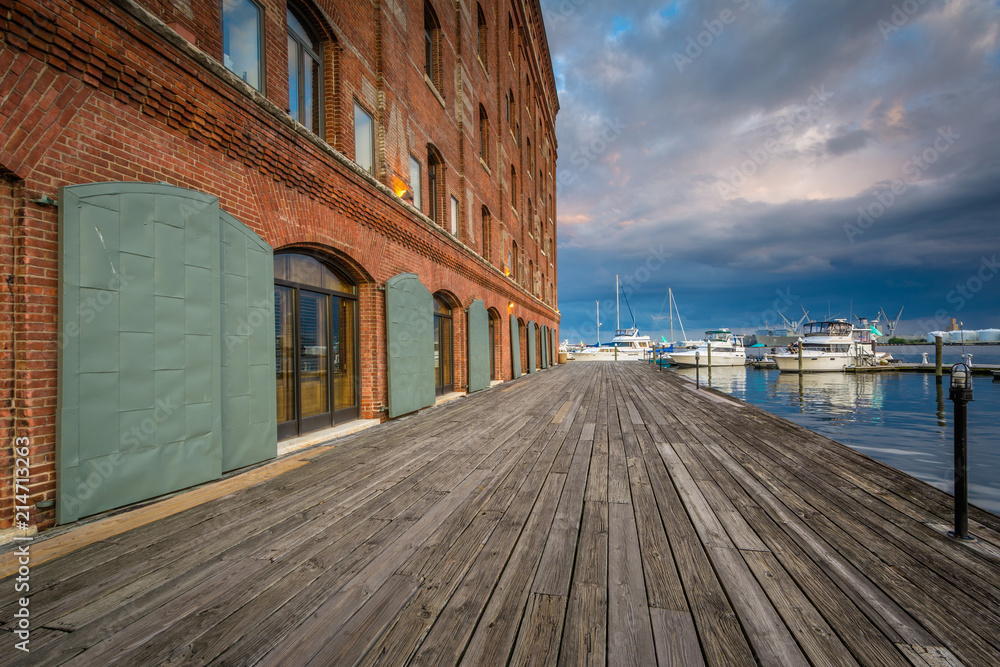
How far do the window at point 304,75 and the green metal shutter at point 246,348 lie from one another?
8.77 ft

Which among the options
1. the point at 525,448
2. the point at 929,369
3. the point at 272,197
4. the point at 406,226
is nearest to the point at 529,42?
the point at 406,226

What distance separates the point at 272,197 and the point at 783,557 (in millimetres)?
6257

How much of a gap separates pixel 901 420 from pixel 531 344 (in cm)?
1546

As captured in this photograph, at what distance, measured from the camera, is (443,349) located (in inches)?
486

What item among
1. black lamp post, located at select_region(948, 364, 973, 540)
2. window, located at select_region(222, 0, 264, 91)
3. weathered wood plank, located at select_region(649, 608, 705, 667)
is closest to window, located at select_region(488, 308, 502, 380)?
window, located at select_region(222, 0, 264, 91)

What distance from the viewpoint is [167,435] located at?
13.3 ft

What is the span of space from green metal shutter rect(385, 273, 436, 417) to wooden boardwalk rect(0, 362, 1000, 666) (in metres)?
3.83

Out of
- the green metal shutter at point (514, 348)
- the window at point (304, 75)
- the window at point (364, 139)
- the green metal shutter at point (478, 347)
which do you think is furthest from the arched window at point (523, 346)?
the window at point (304, 75)

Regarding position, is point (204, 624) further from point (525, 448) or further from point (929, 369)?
point (929, 369)

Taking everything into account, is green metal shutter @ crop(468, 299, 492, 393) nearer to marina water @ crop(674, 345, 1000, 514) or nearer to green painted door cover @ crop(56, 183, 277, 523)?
green painted door cover @ crop(56, 183, 277, 523)

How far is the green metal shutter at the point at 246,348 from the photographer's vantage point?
15.7ft

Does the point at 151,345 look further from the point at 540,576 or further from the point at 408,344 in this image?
the point at 408,344

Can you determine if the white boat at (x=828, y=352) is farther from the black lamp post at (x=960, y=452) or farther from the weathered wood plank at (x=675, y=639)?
the weathered wood plank at (x=675, y=639)

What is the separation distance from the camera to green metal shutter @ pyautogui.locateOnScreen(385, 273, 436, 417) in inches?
325
